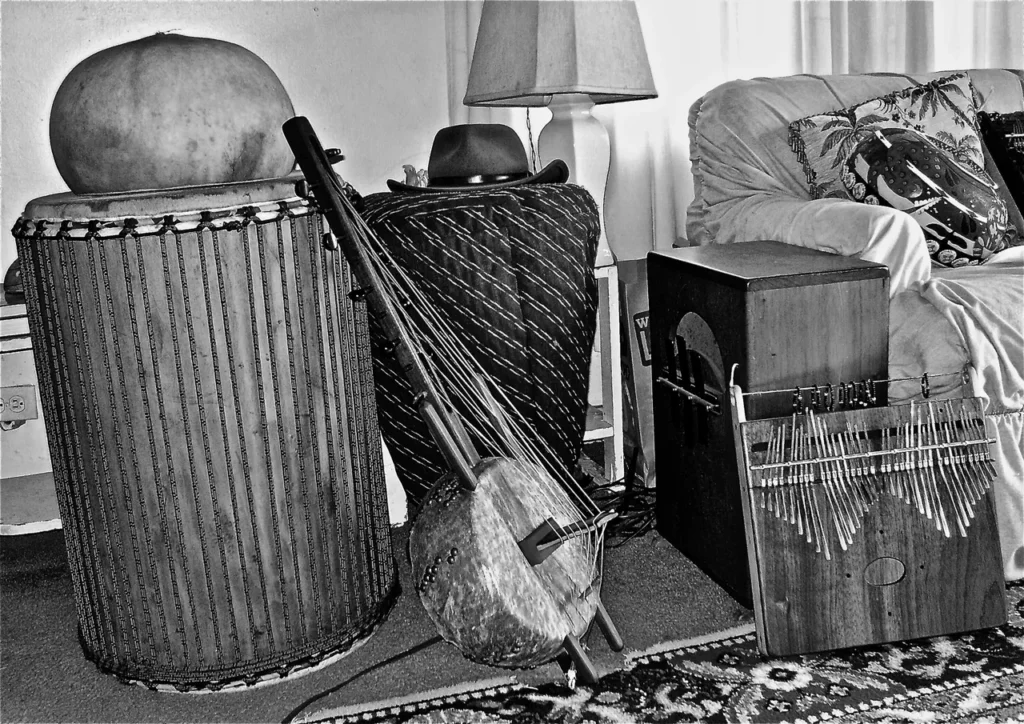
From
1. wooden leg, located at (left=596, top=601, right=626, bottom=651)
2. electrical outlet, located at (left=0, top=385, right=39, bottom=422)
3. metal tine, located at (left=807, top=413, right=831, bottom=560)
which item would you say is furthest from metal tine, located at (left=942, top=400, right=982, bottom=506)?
electrical outlet, located at (left=0, top=385, right=39, bottom=422)

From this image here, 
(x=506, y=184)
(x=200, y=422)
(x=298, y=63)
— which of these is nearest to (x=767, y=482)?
(x=506, y=184)

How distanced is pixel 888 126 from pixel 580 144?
635 millimetres

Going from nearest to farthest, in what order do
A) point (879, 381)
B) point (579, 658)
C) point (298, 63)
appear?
1. point (579, 658)
2. point (879, 381)
3. point (298, 63)

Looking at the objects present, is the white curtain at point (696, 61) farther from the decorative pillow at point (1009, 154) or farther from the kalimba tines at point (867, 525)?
the kalimba tines at point (867, 525)

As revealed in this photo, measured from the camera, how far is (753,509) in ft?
4.45

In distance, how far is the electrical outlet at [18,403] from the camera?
6.78 ft

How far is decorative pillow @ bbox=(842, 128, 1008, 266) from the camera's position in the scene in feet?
6.07

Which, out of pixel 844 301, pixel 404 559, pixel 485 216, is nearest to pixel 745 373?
pixel 844 301

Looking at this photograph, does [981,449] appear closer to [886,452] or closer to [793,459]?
[886,452]

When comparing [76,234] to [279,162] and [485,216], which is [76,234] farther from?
[485,216]

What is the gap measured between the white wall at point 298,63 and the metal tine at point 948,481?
143 cm

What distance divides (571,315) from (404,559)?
574mm

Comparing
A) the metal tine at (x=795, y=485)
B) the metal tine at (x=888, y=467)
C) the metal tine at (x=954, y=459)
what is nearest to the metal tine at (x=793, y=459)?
the metal tine at (x=795, y=485)

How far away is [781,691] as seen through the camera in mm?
1285
